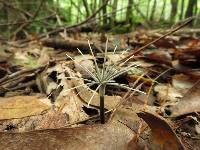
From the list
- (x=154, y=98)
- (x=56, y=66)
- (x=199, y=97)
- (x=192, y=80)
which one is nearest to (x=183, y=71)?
(x=192, y=80)

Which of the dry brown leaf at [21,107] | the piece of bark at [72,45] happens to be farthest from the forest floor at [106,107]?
the piece of bark at [72,45]

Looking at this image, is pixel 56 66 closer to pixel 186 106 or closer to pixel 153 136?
pixel 186 106

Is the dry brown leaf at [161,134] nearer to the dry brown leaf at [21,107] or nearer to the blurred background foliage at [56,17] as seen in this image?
the dry brown leaf at [21,107]

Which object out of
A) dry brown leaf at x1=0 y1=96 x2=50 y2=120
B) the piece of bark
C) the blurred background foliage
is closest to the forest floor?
dry brown leaf at x1=0 y1=96 x2=50 y2=120

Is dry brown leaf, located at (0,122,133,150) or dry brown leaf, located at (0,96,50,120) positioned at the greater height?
dry brown leaf, located at (0,122,133,150)

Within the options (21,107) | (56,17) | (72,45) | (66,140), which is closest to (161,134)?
(66,140)

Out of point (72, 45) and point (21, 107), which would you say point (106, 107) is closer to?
point (21, 107)

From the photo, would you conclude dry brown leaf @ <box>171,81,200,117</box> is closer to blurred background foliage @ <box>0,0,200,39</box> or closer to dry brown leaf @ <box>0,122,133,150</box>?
dry brown leaf @ <box>0,122,133,150</box>
